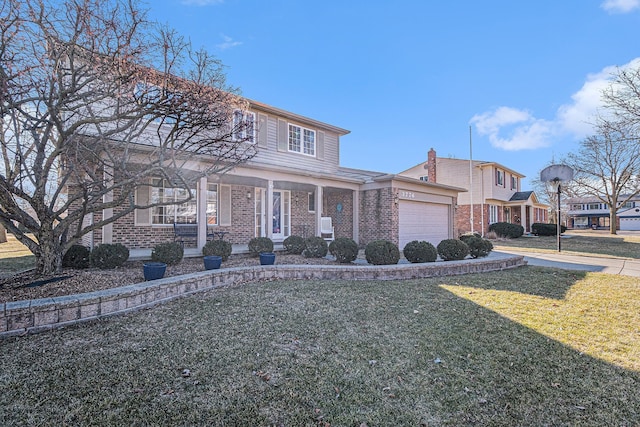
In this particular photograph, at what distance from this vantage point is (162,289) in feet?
17.5

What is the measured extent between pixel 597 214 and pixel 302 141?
54.0 metres

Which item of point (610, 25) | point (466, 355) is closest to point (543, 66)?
point (610, 25)

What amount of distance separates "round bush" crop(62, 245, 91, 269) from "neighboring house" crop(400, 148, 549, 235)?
60.3 ft

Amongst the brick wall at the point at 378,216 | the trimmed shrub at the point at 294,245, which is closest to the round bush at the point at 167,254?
the trimmed shrub at the point at 294,245

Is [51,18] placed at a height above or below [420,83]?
below

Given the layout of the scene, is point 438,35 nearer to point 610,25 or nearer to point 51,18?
point 610,25

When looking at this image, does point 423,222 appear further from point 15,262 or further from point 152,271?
point 15,262

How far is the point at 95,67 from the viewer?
5.44 meters

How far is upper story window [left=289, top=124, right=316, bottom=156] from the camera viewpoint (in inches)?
533

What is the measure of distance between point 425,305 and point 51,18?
25.6 feet

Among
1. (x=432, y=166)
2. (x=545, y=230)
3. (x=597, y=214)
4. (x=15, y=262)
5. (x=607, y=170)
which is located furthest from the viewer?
(x=597, y=214)

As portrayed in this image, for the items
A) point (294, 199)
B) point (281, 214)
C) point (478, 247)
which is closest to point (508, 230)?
point (478, 247)

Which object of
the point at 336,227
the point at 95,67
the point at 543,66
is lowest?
the point at 336,227

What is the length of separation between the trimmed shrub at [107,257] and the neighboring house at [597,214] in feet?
194
